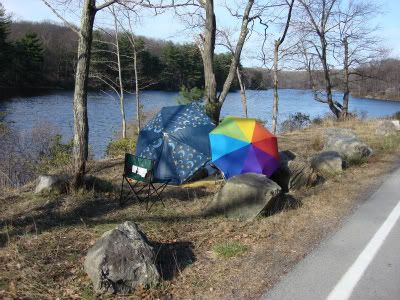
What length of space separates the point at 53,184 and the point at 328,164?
20.2 ft

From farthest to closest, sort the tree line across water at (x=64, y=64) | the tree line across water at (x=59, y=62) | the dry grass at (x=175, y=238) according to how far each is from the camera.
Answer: the tree line across water at (x=59, y=62), the tree line across water at (x=64, y=64), the dry grass at (x=175, y=238)

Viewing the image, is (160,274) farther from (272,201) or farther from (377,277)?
(272,201)

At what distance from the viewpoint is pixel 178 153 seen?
9062 millimetres

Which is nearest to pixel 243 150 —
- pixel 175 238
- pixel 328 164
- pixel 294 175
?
pixel 294 175

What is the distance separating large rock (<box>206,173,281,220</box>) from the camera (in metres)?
6.77

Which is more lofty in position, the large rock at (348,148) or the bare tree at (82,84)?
the bare tree at (82,84)

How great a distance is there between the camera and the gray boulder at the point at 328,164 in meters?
10.2

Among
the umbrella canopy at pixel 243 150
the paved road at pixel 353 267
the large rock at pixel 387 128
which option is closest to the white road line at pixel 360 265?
the paved road at pixel 353 267

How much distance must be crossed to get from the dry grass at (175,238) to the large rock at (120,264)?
128 mm

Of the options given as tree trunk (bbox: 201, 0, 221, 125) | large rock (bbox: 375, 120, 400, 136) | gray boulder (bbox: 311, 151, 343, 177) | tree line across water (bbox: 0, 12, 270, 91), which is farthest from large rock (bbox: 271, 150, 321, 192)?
tree line across water (bbox: 0, 12, 270, 91)

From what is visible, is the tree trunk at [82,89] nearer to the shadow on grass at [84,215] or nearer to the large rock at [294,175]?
the shadow on grass at [84,215]

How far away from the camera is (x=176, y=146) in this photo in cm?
904

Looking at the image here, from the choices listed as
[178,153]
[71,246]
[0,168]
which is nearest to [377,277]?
[71,246]

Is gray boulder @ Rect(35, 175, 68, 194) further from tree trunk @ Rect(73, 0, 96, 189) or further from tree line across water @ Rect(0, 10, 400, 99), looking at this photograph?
tree line across water @ Rect(0, 10, 400, 99)
